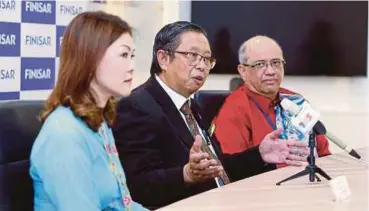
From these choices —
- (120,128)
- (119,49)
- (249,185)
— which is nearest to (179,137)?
(120,128)

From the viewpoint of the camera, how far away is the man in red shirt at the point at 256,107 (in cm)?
280

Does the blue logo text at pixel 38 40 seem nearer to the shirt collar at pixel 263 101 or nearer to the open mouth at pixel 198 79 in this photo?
the open mouth at pixel 198 79

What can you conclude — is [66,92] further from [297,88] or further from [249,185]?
[297,88]

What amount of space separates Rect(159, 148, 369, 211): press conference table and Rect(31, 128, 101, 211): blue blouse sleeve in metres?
0.20

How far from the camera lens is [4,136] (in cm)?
168

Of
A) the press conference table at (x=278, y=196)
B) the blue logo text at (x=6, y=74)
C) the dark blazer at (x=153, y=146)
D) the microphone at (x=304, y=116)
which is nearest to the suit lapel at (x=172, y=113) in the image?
the dark blazer at (x=153, y=146)

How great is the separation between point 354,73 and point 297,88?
17.5 inches

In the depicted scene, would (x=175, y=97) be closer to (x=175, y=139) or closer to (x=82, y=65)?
(x=175, y=139)

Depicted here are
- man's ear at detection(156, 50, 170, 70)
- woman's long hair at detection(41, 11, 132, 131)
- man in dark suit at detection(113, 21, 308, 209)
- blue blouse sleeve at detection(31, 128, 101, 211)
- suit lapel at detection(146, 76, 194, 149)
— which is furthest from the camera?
man's ear at detection(156, 50, 170, 70)

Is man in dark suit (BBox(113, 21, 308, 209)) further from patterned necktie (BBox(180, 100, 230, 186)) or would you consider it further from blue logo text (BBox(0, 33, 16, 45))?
blue logo text (BBox(0, 33, 16, 45))

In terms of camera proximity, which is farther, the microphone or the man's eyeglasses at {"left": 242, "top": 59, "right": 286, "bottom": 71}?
the man's eyeglasses at {"left": 242, "top": 59, "right": 286, "bottom": 71}

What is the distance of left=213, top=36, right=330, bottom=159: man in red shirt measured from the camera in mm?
2801

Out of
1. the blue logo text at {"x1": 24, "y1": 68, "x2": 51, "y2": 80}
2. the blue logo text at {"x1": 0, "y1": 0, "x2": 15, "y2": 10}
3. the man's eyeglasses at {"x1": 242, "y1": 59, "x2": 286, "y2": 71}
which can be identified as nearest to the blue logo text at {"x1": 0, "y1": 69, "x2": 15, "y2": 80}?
the blue logo text at {"x1": 24, "y1": 68, "x2": 51, "y2": 80}

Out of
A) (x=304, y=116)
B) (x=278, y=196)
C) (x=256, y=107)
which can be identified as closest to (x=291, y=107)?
(x=304, y=116)
